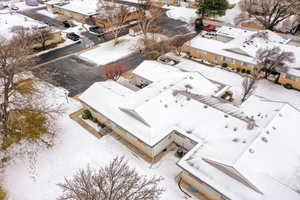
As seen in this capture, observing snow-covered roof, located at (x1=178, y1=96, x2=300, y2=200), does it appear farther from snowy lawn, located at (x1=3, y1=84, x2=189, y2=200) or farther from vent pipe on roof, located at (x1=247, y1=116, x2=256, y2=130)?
snowy lawn, located at (x1=3, y1=84, x2=189, y2=200)

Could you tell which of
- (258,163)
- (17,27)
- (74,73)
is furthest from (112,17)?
(258,163)

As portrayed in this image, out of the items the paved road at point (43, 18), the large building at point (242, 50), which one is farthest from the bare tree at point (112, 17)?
the large building at point (242, 50)

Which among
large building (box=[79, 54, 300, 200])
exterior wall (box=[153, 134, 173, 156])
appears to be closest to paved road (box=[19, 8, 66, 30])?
large building (box=[79, 54, 300, 200])

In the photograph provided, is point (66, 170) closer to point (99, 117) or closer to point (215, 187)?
point (99, 117)

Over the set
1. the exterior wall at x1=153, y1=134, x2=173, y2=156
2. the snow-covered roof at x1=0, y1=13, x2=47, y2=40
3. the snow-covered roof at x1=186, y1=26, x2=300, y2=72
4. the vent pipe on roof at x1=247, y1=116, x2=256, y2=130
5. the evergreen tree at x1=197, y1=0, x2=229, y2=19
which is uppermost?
the evergreen tree at x1=197, y1=0, x2=229, y2=19

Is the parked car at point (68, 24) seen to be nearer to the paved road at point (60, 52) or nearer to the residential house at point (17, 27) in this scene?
the residential house at point (17, 27)

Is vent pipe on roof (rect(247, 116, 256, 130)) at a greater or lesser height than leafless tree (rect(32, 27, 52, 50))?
lesser

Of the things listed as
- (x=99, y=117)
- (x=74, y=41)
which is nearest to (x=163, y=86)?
(x=99, y=117)
